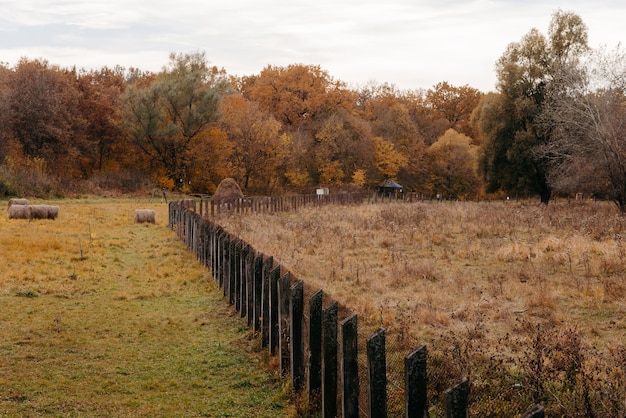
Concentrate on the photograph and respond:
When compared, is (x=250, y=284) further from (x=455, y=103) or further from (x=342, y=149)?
(x=455, y=103)

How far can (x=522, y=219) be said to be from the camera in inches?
934

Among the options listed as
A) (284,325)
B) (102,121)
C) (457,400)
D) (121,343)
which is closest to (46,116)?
(102,121)

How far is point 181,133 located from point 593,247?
44152mm

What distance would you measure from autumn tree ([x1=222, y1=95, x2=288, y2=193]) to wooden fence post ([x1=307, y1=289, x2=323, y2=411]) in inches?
2012

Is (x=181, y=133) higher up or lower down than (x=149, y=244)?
higher up

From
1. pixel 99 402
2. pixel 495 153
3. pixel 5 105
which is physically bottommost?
pixel 99 402

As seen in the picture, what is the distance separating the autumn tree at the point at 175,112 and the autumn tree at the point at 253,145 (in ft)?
10.1

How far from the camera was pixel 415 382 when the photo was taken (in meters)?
3.87

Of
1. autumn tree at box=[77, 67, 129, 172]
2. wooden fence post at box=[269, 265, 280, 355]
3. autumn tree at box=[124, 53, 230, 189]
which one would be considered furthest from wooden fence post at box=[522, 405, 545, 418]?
autumn tree at box=[77, 67, 129, 172]

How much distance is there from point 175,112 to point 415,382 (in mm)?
53019

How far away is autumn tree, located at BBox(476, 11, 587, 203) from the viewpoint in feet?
131

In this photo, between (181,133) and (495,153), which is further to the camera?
(181,133)

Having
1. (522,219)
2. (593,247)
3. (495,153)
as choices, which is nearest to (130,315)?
(593,247)

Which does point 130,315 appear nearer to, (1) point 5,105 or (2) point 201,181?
(1) point 5,105
